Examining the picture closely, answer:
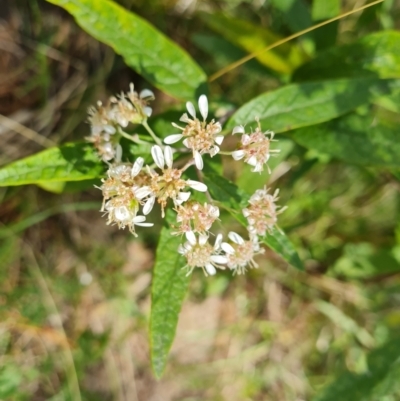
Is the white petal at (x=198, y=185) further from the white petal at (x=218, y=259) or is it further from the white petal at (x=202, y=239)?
the white petal at (x=218, y=259)

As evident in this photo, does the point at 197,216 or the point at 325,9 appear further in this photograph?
the point at 325,9

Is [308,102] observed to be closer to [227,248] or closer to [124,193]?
[227,248]

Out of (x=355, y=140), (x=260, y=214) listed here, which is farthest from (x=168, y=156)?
(x=355, y=140)

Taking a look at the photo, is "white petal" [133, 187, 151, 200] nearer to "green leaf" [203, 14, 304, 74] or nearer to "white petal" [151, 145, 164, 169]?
"white petal" [151, 145, 164, 169]

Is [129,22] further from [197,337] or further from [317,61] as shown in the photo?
[197,337]

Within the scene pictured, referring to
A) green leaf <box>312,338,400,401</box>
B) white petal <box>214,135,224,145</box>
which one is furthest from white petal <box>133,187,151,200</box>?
green leaf <box>312,338,400,401</box>

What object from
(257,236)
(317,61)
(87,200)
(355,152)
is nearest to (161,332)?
(257,236)
